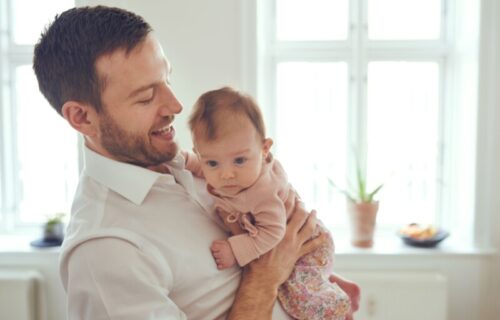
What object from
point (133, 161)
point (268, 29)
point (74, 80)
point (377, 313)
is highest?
point (268, 29)

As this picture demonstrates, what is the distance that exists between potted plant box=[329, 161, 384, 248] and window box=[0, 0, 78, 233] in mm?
1537

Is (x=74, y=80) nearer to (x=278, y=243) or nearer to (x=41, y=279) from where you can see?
(x=278, y=243)

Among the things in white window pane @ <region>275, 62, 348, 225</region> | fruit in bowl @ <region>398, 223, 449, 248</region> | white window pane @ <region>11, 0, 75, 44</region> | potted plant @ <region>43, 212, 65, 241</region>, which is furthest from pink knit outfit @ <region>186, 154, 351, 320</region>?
white window pane @ <region>11, 0, 75, 44</region>

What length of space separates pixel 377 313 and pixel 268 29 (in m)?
1.60

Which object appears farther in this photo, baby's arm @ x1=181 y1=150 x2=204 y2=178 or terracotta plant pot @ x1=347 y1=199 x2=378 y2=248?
terracotta plant pot @ x1=347 y1=199 x2=378 y2=248

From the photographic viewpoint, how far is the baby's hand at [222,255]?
1.23m

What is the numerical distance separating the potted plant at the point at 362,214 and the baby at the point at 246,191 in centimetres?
118

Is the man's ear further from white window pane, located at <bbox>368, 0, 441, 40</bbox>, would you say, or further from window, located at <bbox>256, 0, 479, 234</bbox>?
white window pane, located at <bbox>368, 0, 441, 40</bbox>

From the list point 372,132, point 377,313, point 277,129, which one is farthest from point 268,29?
point 377,313

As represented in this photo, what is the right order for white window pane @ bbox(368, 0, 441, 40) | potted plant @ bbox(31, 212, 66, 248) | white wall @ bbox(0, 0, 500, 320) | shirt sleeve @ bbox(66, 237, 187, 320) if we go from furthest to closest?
white window pane @ bbox(368, 0, 441, 40) → potted plant @ bbox(31, 212, 66, 248) → white wall @ bbox(0, 0, 500, 320) → shirt sleeve @ bbox(66, 237, 187, 320)

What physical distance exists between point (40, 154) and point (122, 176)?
1951 mm

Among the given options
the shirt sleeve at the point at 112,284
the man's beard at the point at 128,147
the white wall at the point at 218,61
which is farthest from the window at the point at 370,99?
the shirt sleeve at the point at 112,284

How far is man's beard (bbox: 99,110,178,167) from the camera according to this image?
121 cm

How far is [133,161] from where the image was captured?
4.17ft
